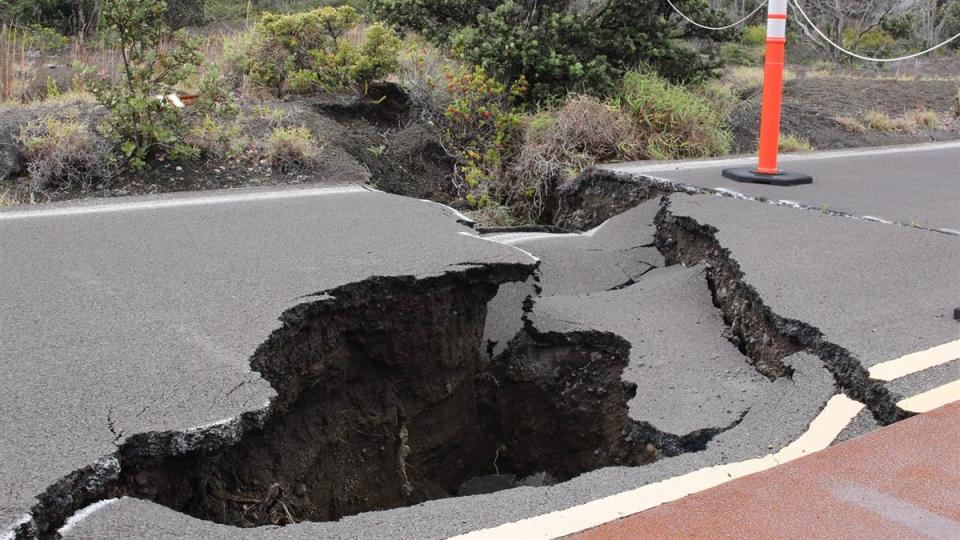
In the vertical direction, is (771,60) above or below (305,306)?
above

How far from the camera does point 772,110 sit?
24.9 feet

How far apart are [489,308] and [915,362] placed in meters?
2.58

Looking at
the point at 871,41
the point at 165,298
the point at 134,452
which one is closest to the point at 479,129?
the point at 165,298

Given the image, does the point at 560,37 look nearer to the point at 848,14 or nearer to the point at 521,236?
the point at 521,236

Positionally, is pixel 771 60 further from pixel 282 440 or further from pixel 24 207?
pixel 24 207

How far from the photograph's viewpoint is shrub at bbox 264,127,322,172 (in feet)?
26.5

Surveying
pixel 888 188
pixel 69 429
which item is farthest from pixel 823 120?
pixel 69 429

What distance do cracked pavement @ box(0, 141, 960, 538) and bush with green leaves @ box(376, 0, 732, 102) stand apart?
3.13 m

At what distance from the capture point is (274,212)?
249 inches

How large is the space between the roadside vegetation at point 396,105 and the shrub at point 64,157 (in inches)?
0.6

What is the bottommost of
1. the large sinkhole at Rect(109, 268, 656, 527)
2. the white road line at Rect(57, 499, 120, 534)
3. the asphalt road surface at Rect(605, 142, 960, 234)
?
the large sinkhole at Rect(109, 268, 656, 527)

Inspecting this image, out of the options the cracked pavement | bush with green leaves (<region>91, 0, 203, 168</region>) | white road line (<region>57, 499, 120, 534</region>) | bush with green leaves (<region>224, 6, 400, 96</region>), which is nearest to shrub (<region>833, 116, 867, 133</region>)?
the cracked pavement

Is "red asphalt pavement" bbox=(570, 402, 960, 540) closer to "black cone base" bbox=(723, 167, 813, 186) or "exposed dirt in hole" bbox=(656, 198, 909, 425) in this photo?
"exposed dirt in hole" bbox=(656, 198, 909, 425)

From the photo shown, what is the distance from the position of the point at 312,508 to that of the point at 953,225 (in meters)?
4.83
